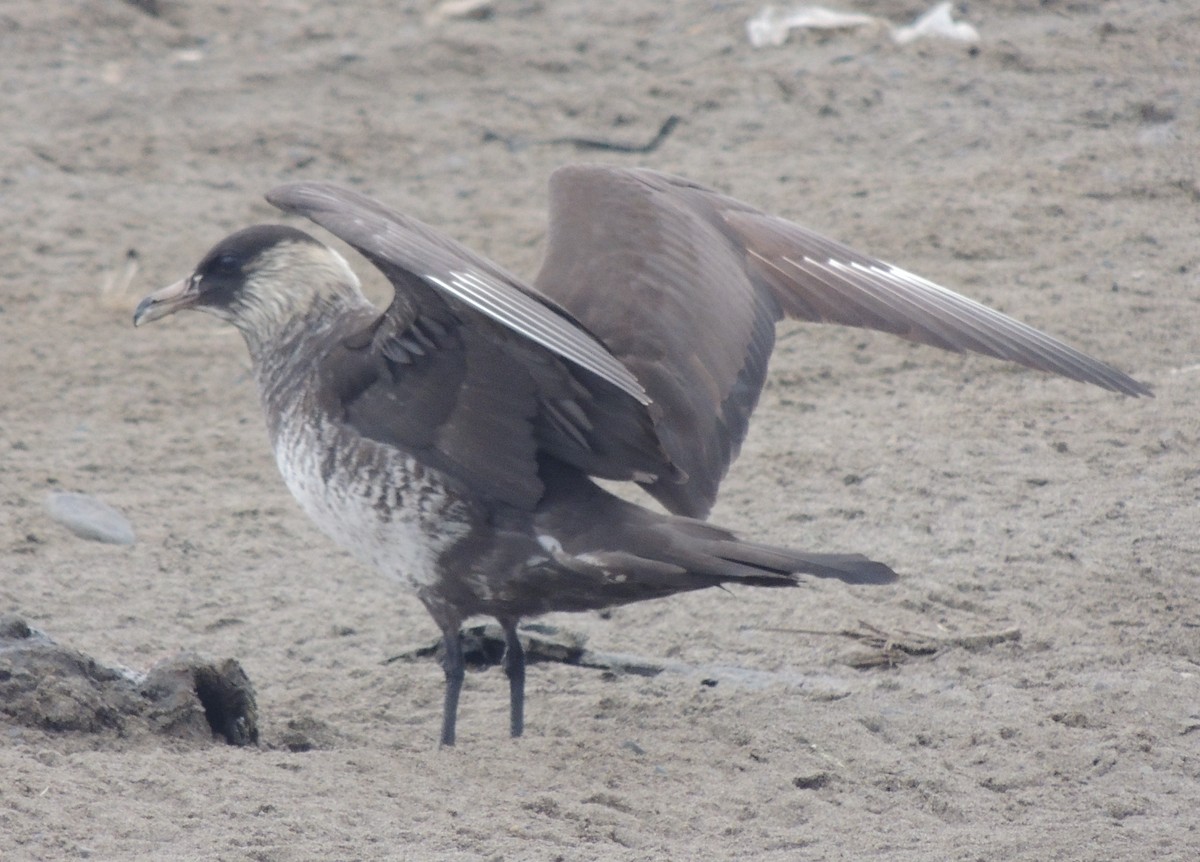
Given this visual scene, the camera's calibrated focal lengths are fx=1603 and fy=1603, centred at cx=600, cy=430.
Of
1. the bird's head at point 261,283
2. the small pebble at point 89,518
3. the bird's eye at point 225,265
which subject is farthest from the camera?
the small pebble at point 89,518

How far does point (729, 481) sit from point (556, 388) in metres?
1.65

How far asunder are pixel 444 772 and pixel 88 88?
18.3ft

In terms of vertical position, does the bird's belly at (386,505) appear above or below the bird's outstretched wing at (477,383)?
A: below

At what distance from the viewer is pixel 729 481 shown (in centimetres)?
525

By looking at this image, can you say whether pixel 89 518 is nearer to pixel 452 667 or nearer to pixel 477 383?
pixel 452 667

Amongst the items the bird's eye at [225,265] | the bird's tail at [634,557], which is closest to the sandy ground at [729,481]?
the bird's tail at [634,557]

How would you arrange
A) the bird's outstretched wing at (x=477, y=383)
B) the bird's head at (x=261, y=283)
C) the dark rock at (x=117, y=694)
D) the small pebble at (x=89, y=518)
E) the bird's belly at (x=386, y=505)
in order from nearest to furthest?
the bird's outstretched wing at (x=477, y=383) → the dark rock at (x=117, y=694) → the bird's belly at (x=386, y=505) → the bird's head at (x=261, y=283) → the small pebble at (x=89, y=518)

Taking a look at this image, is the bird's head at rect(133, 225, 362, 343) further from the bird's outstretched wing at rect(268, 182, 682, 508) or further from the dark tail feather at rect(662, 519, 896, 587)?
the dark tail feather at rect(662, 519, 896, 587)

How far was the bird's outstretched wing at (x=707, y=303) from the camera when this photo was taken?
400 centimetres

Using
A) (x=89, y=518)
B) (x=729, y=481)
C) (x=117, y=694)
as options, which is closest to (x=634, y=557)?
(x=117, y=694)

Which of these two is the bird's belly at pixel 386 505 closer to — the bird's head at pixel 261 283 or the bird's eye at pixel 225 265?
the bird's head at pixel 261 283

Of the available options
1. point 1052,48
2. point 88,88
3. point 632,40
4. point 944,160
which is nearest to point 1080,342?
point 944,160

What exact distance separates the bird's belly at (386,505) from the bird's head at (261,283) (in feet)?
1.71

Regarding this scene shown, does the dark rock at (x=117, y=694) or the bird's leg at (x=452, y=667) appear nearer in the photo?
the dark rock at (x=117, y=694)
